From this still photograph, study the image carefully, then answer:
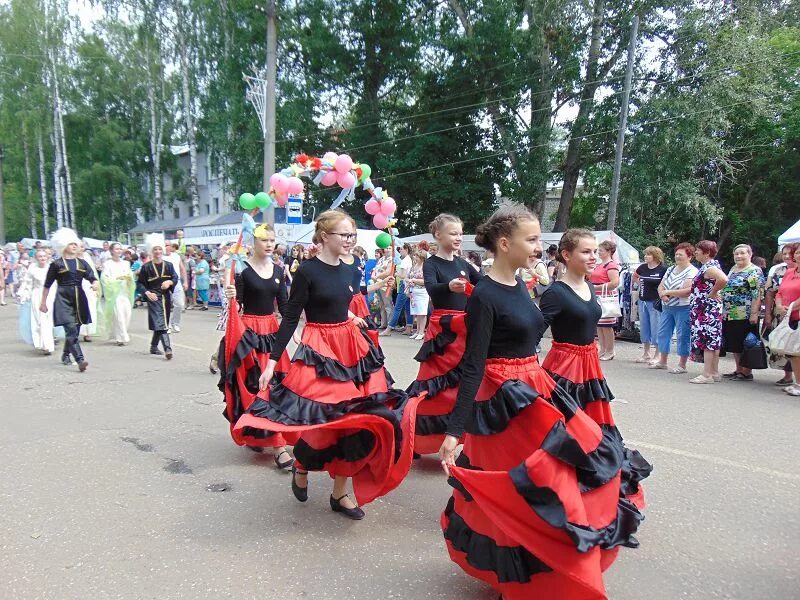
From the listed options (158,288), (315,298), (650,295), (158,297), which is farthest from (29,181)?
(315,298)

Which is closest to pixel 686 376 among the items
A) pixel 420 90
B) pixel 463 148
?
pixel 463 148

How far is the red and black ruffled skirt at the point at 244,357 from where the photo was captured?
4707 millimetres

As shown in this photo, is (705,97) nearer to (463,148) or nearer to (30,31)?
(463,148)

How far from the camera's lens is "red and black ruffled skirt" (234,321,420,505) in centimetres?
329

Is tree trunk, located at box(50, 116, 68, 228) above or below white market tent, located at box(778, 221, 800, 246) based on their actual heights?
above

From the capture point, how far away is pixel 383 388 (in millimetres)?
4031

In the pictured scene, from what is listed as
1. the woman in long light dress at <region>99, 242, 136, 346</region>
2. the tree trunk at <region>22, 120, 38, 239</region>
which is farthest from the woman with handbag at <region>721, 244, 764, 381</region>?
the tree trunk at <region>22, 120, 38, 239</region>

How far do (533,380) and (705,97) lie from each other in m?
20.9

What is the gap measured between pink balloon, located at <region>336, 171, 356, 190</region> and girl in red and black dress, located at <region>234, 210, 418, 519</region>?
221cm

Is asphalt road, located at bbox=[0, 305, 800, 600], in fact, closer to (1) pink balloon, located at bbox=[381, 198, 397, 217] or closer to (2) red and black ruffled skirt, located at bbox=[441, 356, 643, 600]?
(2) red and black ruffled skirt, located at bbox=[441, 356, 643, 600]

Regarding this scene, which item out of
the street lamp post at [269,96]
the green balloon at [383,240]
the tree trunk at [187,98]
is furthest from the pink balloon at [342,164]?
the tree trunk at [187,98]

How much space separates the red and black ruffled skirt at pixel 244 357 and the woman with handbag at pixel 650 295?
21.8 feet

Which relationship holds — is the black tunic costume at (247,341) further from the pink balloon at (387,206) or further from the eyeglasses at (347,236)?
the pink balloon at (387,206)

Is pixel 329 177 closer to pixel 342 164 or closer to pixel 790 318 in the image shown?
pixel 342 164
